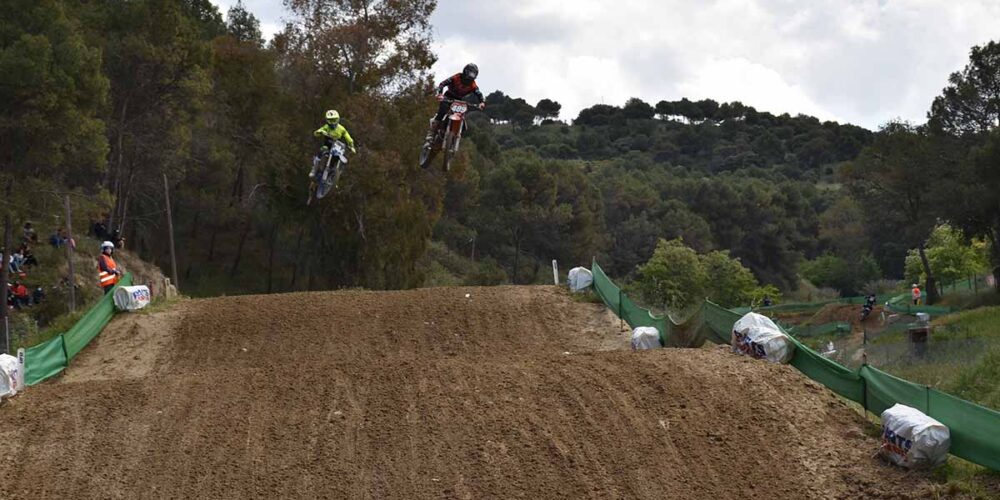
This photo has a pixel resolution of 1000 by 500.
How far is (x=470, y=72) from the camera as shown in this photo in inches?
664

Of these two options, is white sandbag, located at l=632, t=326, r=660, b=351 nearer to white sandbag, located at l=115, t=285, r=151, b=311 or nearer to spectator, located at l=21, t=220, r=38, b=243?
white sandbag, located at l=115, t=285, r=151, b=311

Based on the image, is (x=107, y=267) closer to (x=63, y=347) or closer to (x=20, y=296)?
(x=63, y=347)

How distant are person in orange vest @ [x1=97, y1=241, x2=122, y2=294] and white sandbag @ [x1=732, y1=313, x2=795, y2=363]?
12.3 meters

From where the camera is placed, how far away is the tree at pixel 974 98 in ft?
171

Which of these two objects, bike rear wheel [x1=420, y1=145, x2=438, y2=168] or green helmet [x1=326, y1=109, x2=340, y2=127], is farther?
green helmet [x1=326, y1=109, x2=340, y2=127]

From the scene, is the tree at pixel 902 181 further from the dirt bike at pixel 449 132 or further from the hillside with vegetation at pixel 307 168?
the dirt bike at pixel 449 132

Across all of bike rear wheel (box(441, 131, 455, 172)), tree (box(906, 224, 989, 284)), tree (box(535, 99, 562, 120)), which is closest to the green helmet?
bike rear wheel (box(441, 131, 455, 172))

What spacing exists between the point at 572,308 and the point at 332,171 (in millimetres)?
5926

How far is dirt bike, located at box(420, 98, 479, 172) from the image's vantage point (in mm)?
17578

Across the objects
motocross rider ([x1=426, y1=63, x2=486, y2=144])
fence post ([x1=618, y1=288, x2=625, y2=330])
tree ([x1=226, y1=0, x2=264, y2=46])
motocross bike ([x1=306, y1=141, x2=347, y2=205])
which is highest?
tree ([x1=226, y1=0, x2=264, y2=46])

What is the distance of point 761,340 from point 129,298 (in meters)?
14.3

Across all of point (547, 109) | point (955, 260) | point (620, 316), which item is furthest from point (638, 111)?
point (620, 316)

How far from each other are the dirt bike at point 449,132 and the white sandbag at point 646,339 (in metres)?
4.50

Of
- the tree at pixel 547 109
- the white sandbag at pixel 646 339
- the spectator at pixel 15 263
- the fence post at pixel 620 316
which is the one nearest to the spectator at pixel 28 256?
the spectator at pixel 15 263
